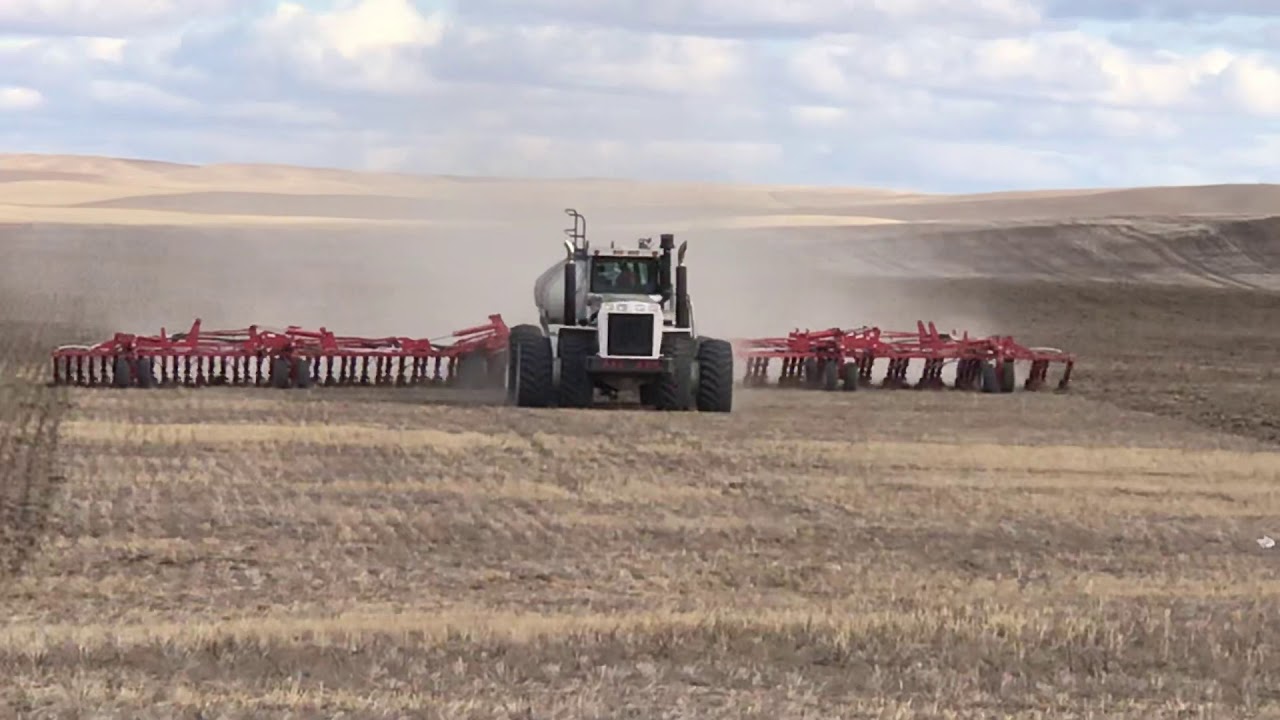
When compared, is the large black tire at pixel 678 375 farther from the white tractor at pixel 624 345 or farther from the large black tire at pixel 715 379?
the large black tire at pixel 715 379

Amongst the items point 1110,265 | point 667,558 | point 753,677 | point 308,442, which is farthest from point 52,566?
point 1110,265

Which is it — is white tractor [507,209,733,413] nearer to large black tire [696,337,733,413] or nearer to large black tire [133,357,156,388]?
large black tire [696,337,733,413]

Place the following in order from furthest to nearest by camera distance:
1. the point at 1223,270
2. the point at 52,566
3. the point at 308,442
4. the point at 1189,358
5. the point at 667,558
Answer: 1. the point at 1223,270
2. the point at 1189,358
3. the point at 308,442
4. the point at 667,558
5. the point at 52,566

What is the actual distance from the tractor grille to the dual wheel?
30 cm

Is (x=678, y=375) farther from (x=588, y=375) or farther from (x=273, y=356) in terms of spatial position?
(x=273, y=356)

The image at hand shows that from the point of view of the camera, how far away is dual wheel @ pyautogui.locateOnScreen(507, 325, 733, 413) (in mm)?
22734

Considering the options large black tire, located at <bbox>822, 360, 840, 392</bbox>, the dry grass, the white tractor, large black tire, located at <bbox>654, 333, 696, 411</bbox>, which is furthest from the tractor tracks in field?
large black tire, located at <bbox>822, 360, 840, 392</bbox>

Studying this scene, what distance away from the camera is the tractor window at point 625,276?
23172mm

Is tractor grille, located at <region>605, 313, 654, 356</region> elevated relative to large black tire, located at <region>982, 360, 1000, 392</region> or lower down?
elevated

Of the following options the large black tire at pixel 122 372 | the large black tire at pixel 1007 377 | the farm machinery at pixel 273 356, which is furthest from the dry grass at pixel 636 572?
the large black tire at pixel 1007 377

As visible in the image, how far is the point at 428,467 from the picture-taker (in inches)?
689

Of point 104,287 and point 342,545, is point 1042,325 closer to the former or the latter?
point 104,287

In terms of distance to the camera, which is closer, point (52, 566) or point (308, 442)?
point (52, 566)

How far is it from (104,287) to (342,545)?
136 feet
